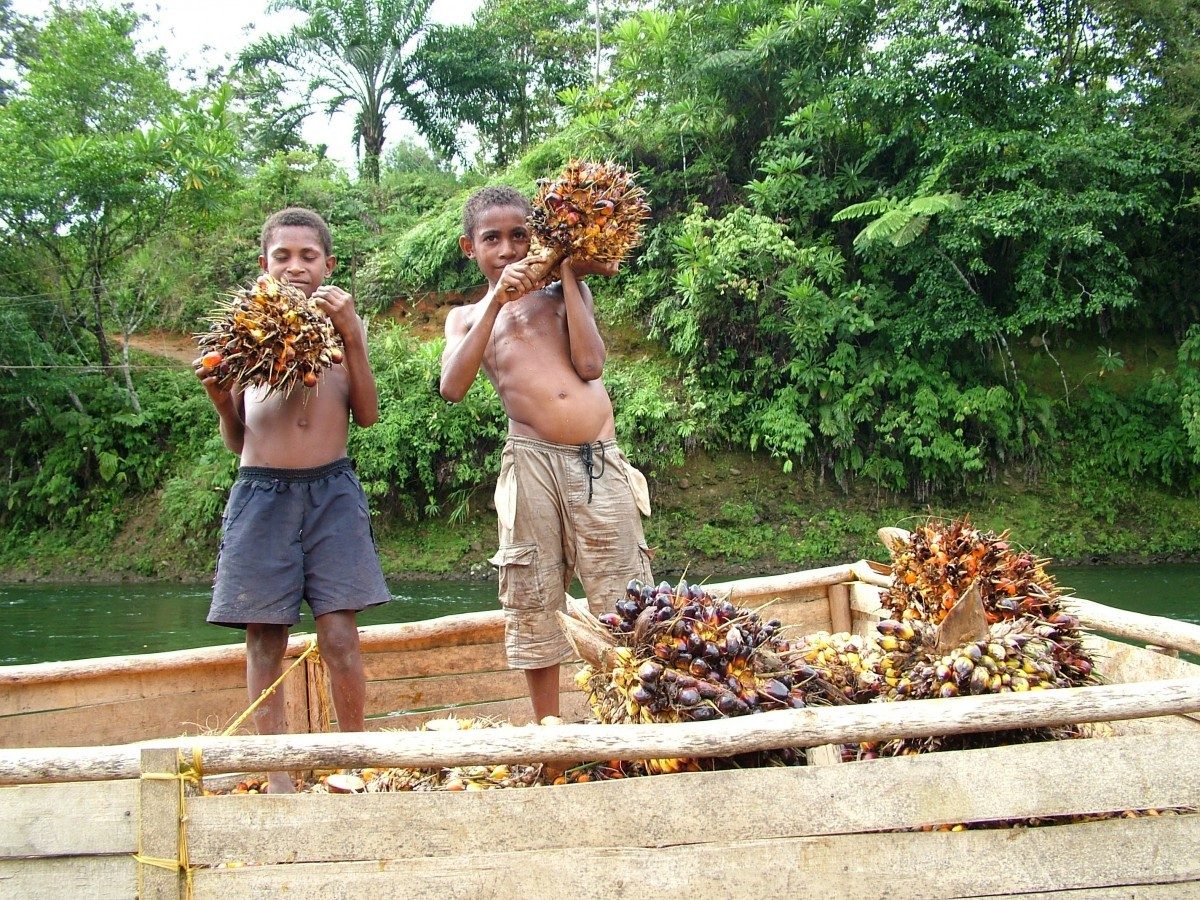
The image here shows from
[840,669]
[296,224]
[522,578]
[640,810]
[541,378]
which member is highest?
[296,224]

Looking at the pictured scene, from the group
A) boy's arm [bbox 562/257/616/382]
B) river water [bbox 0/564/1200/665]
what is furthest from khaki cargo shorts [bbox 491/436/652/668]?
river water [bbox 0/564/1200/665]

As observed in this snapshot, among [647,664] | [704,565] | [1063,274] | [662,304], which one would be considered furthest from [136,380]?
[647,664]

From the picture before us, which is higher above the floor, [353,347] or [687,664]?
[353,347]

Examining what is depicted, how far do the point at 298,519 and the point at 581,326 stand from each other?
3.24ft

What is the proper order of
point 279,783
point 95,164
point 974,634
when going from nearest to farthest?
point 974,634 < point 279,783 < point 95,164

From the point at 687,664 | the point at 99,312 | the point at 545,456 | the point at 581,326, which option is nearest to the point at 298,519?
the point at 545,456

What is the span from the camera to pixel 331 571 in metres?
2.53

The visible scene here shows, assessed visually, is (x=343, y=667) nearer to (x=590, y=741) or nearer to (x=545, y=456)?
(x=545, y=456)

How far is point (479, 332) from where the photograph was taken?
8.94 ft

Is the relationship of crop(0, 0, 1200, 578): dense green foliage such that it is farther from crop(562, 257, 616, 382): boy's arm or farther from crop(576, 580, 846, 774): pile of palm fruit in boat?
crop(576, 580, 846, 774): pile of palm fruit in boat

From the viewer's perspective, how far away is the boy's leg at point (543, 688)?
2.72m

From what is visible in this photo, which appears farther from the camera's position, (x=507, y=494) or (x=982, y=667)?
(x=507, y=494)

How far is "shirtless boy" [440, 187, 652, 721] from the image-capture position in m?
2.71

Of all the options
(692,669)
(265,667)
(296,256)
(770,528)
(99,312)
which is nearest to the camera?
(692,669)
